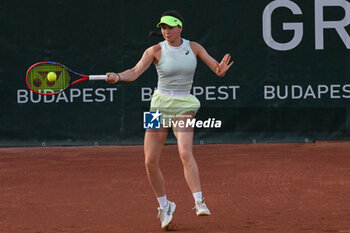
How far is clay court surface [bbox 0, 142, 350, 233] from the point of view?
5242 millimetres

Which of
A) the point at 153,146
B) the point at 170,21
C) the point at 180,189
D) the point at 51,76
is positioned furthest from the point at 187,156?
the point at 180,189

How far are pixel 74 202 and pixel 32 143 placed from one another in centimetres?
443

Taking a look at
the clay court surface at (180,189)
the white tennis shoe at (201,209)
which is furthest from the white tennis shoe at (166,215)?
the white tennis shoe at (201,209)

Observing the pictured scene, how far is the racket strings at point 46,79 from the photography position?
5.61m

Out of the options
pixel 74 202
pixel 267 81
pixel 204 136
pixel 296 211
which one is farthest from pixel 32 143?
pixel 296 211

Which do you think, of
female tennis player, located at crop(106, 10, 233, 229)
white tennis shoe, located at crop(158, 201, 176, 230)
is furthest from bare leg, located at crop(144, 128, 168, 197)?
white tennis shoe, located at crop(158, 201, 176, 230)

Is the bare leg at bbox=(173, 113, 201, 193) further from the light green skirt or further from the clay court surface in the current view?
the clay court surface

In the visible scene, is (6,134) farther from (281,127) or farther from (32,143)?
(281,127)

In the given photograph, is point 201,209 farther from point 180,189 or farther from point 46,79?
point 180,189

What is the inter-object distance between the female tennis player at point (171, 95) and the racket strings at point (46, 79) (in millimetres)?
727

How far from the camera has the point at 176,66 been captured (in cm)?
504

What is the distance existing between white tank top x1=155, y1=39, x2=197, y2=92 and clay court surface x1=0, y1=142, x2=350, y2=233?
1043mm

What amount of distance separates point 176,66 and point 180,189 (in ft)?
6.96

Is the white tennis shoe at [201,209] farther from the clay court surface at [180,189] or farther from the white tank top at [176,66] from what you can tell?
the white tank top at [176,66]
